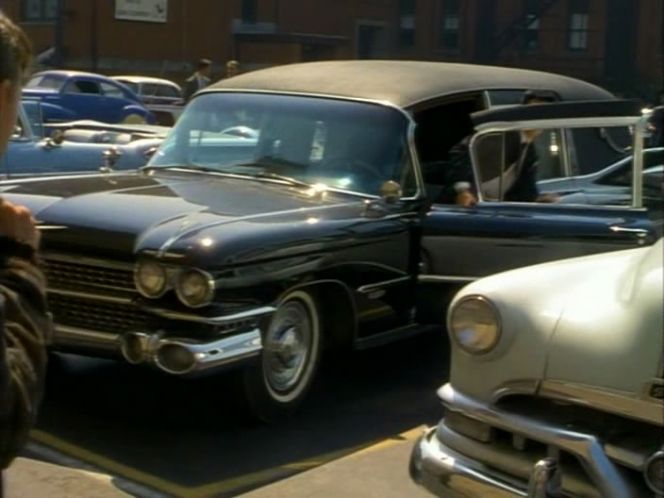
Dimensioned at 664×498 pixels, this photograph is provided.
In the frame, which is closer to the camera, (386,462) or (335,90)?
(386,462)

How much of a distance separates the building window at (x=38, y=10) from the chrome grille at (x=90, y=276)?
113 ft

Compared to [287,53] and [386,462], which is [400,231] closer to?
[386,462]

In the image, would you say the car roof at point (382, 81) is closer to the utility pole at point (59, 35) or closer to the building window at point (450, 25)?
the utility pole at point (59, 35)

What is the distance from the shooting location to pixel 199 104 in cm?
700

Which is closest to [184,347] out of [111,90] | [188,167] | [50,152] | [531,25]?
[188,167]

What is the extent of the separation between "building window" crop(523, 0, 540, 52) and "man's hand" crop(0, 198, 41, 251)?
41.6m

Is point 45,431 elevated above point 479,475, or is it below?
below

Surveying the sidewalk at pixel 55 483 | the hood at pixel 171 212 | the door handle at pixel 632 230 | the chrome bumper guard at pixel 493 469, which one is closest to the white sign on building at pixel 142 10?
the hood at pixel 171 212

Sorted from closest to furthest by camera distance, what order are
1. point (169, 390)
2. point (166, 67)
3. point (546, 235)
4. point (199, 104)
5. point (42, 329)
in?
point (42, 329)
point (546, 235)
point (169, 390)
point (199, 104)
point (166, 67)

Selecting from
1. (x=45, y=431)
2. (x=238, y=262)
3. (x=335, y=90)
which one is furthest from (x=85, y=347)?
(x=335, y=90)

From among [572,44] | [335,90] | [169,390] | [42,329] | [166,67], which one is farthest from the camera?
[572,44]

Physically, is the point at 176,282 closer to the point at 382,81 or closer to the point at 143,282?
the point at 143,282

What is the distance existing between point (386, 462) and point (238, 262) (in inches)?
43.3

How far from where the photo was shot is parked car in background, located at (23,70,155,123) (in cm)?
2033
